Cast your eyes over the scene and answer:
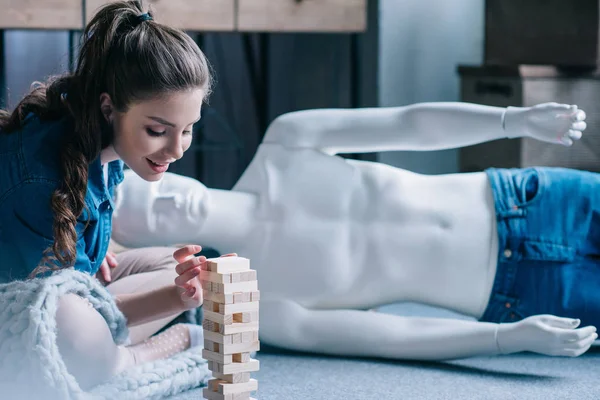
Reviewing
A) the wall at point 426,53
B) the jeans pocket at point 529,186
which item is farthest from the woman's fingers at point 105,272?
the wall at point 426,53

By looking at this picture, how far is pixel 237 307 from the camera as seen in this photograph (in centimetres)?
117

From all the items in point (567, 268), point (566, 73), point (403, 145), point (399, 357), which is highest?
point (566, 73)

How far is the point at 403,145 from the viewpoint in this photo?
1.74 m

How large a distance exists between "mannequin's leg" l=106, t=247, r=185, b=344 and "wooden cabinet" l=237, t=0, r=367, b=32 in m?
0.71

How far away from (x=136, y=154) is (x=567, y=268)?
80 cm

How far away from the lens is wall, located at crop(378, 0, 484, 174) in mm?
2693

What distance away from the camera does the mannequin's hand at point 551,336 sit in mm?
1514

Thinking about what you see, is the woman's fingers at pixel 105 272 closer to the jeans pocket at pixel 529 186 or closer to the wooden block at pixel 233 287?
the wooden block at pixel 233 287

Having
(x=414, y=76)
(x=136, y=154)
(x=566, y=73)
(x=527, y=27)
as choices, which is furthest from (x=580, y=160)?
(x=136, y=154)

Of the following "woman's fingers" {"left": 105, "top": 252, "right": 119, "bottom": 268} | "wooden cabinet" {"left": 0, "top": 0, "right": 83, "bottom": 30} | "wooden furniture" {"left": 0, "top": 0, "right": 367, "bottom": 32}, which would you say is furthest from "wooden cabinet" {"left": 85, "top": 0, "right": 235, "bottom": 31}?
"woman's fingers" {"left": 105, "top": 252, "right": 119, "bottom": 268}

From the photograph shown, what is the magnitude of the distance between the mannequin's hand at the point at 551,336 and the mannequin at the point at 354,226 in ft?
0.28

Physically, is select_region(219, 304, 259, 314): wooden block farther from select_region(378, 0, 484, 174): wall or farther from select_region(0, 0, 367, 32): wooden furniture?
select_region(378, 0, 484, 174): wall

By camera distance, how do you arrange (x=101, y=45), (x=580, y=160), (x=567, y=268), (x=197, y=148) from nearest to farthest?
(x=101, y=45)
(x=567, y=268)
(x=580, y=160)
(x=197, y=148)

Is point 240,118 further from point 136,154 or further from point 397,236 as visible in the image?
point 136,154
